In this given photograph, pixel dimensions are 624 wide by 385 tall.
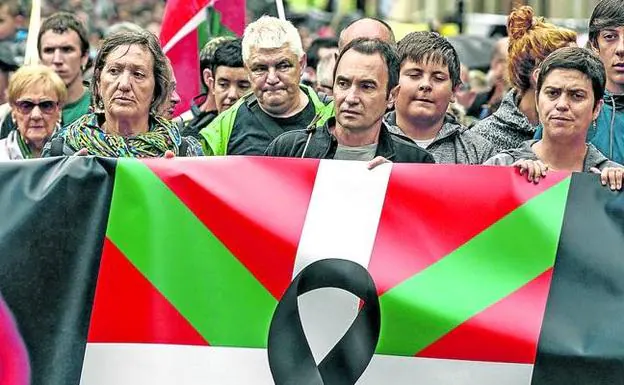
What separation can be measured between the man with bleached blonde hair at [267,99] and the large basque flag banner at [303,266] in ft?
5.76

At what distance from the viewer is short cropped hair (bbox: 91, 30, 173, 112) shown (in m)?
7.37

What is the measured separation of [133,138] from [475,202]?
56.3 inches

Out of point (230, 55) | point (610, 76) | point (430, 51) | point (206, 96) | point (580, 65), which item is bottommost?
point (206, 96)

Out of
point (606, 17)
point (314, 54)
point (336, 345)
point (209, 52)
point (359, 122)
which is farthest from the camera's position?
point (314, 54)

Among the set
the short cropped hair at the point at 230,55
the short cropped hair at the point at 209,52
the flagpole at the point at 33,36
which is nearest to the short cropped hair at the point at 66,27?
the flagpole at the point at 33,36

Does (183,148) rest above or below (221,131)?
above

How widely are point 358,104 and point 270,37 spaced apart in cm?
139

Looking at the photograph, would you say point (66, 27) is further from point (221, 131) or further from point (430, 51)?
point (430, 51)

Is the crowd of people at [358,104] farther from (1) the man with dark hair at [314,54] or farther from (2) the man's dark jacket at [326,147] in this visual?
(1) the man with dark hair at [314,54]

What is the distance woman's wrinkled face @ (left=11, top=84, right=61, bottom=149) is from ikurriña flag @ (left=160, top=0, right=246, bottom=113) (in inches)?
56.4

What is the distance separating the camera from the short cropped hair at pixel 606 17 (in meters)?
7.95

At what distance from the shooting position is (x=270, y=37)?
8.48 meters

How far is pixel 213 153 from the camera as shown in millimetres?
8461

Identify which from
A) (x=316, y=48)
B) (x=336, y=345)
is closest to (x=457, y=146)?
(x=336, y=345)
